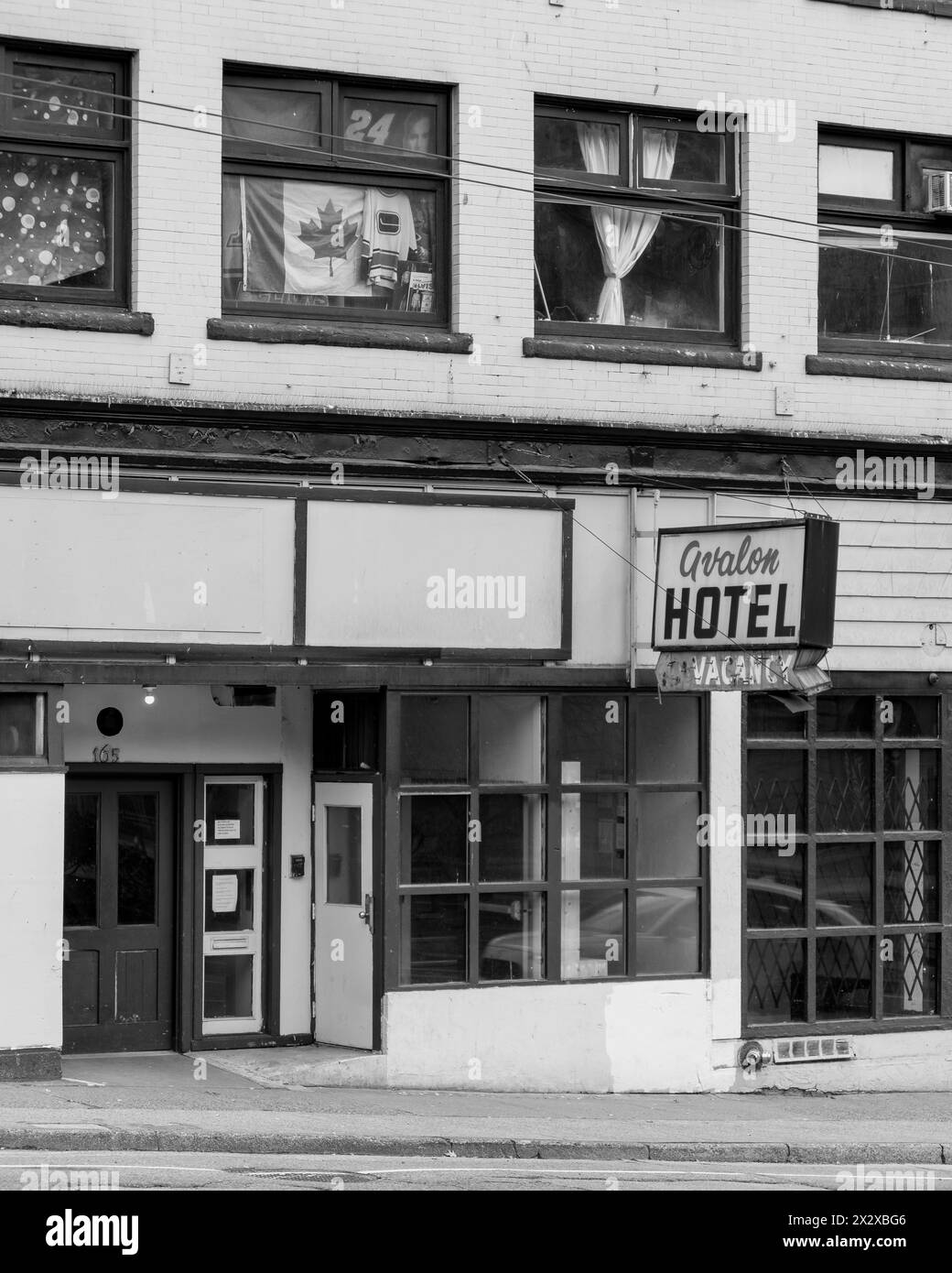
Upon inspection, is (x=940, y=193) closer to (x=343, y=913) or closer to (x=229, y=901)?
(x=343, y=913)

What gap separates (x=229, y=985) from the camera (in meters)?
Answer: 15.4

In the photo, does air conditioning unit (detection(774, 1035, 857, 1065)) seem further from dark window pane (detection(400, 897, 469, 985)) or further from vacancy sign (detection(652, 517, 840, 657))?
vacancy sign (detection(652, 517, 840, 657))

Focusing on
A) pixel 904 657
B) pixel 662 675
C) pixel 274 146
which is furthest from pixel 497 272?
pixel 904 657

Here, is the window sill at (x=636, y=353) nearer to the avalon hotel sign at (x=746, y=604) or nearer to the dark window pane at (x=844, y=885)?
the avalon hotel sign at (x=746, y=604)

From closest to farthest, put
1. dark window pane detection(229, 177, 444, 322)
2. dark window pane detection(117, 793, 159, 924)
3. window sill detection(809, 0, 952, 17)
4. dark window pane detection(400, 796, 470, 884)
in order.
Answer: dark window pane detection(229, 177, 444, 322), dark window pane detection(400, 796, 470, 884), dark window pane detection(117, 793, 159, 924), window sill detection(809, 0, 952, 17)

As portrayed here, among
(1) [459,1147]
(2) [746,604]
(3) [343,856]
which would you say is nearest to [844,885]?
(2) [746,604]

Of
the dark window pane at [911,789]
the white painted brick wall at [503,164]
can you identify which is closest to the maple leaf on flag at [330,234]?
the white painted brick wall at [503,164]

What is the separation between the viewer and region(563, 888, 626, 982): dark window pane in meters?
15.4

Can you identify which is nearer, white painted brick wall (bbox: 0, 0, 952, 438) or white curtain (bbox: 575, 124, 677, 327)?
white painted brick wall (bbox: 0, 0, 952, 438)

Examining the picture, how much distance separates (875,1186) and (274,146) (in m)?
8.45

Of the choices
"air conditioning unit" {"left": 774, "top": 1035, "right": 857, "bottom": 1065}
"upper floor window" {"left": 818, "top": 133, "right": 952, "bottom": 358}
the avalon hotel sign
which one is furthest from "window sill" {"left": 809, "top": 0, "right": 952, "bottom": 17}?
"air conditioning unit" {"left": 774, "top": 1035, "right": 857, "bottom": 1065}

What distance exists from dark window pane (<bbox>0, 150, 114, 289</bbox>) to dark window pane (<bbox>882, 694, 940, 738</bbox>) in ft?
23.4

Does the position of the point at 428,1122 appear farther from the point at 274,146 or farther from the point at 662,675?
the point at 274,146

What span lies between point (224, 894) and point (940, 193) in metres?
8.16
